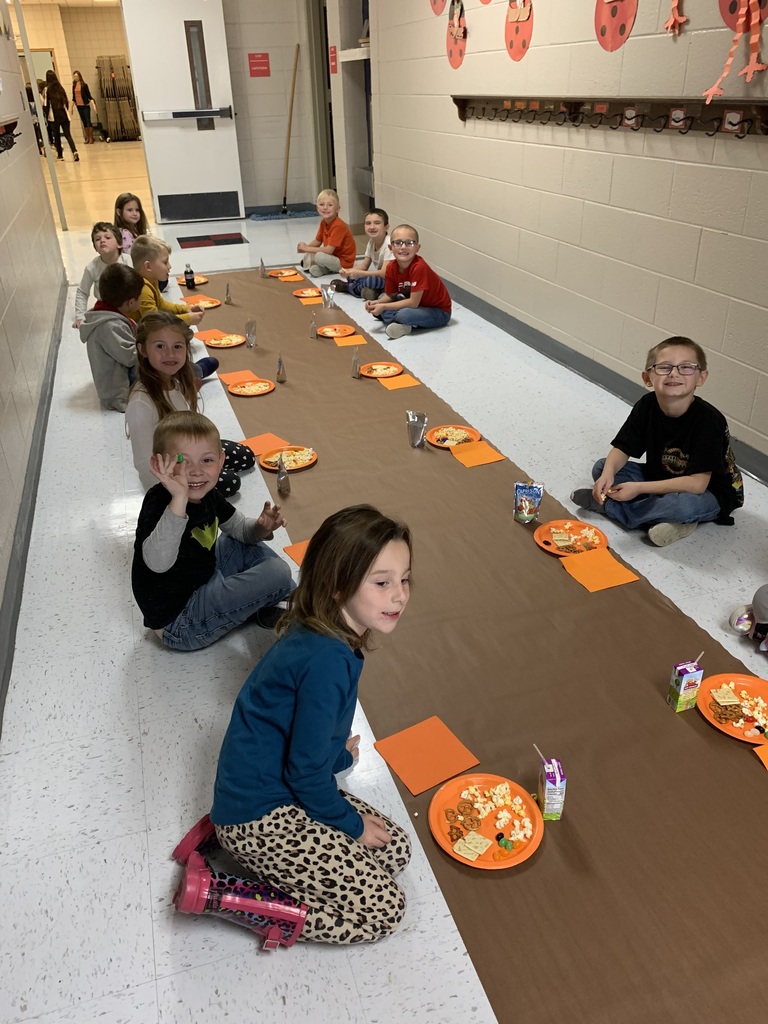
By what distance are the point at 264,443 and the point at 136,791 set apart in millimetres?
1953

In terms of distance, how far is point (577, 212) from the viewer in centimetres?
408

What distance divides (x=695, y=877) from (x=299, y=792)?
88 centimetres

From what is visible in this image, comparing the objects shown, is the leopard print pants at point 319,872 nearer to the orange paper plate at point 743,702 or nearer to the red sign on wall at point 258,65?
the orange paper plate at point 743,702

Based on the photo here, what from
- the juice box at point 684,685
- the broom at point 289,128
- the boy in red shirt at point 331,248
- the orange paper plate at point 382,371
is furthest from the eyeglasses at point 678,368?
the broom at point 289,128

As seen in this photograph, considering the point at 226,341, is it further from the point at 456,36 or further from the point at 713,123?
the point at 713,123

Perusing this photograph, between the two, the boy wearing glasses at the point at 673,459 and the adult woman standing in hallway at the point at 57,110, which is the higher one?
the adult woman standing in hallway at the point at 57,110

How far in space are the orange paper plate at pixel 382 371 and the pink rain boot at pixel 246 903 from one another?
3.14 m

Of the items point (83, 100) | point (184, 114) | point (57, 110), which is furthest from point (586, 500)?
point (83, 100)

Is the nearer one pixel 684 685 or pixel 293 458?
pixel 684 685

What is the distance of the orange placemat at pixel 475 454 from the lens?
3312 millimetres

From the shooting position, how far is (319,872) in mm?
1429

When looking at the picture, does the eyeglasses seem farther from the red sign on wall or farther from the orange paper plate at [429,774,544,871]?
the red sign on wall

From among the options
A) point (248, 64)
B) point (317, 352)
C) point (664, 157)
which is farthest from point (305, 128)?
point (664, 157)

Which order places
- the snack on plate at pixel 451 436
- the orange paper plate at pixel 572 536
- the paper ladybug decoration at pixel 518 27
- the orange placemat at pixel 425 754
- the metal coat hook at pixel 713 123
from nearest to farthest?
the orange placemat at pixel 425 754 < the orange paper plate at pixel 572 536 < the metal coat hook at pixel 713 123 < the snack on plate at pixel 451 436 < the paper ladybug decoration at pixel 518 27
